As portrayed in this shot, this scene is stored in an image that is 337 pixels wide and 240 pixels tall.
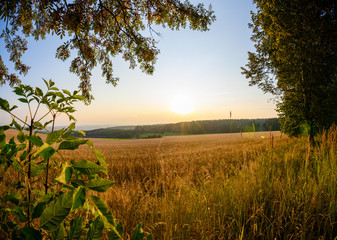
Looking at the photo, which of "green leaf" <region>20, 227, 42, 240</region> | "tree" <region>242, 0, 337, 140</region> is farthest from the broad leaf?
"tree" <region>242, 0, 337, 140</region>

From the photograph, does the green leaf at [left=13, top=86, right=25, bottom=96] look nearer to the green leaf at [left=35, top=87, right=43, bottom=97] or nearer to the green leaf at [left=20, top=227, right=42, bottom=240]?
the green leaf at [left=35, top=87, right=43, bottom=97]

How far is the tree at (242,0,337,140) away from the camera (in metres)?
7.78

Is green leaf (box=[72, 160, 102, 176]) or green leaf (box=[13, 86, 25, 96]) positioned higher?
green leaf (box=[13, 86, 25, 96])

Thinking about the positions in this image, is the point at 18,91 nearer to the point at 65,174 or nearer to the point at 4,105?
the point at 4,105

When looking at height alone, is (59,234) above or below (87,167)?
below

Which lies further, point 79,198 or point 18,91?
point 18,91

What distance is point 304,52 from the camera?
8.55 meters

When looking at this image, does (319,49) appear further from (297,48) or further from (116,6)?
(116,6)

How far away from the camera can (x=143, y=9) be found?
5.05 m

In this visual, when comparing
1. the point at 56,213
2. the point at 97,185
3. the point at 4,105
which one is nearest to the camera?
the point at 56,213

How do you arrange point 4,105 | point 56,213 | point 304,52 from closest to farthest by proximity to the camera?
point 56,213 < point 4,105 < point 304,52

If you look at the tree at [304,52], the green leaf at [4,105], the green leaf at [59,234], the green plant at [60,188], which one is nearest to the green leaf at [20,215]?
the green plant at [60,188]

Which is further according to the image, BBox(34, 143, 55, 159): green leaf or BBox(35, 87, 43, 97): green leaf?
BBox(35, 87, 43, 97): green leaf

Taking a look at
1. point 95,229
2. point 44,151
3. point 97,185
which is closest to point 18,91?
point 44,151
